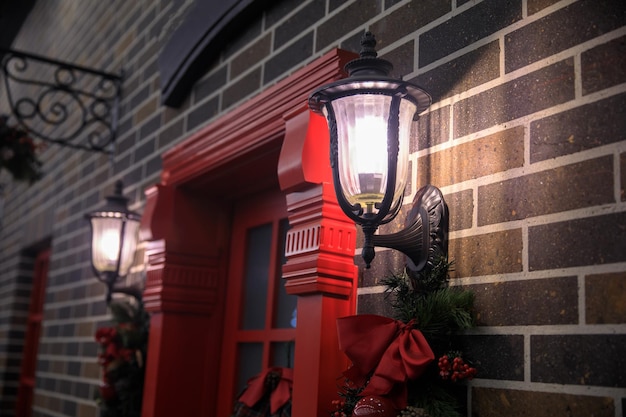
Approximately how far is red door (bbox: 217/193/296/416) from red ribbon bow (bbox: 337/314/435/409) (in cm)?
82

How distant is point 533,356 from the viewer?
1379mm

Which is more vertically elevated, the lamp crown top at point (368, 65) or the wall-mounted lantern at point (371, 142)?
the lamp crown top at point (368, 65)

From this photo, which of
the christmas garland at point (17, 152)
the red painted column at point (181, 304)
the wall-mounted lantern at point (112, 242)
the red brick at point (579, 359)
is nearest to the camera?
the red brick at point (579, 359)

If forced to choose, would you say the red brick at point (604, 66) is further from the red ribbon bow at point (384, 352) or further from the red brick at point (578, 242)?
the red ribbon bow at point (384, 352)

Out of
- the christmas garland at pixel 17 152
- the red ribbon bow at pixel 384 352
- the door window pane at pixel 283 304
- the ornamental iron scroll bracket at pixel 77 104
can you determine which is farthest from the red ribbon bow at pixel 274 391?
the christmas garland at pixel 17 152

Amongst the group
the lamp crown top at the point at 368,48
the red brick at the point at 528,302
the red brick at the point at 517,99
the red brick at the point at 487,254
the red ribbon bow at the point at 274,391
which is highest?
the lamp crown top at the point at 368,48

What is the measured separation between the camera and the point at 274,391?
2.26 m

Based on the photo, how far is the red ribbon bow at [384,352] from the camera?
4.90ft

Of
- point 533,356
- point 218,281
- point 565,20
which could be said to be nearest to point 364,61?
point 565,20

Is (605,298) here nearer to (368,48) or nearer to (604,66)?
(604,66)

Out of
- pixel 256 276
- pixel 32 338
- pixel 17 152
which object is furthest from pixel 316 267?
pixel 32 338

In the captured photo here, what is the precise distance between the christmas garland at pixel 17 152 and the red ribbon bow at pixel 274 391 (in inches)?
106

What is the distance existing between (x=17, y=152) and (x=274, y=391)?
2.91 m

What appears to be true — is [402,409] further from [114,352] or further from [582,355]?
[114,352]
